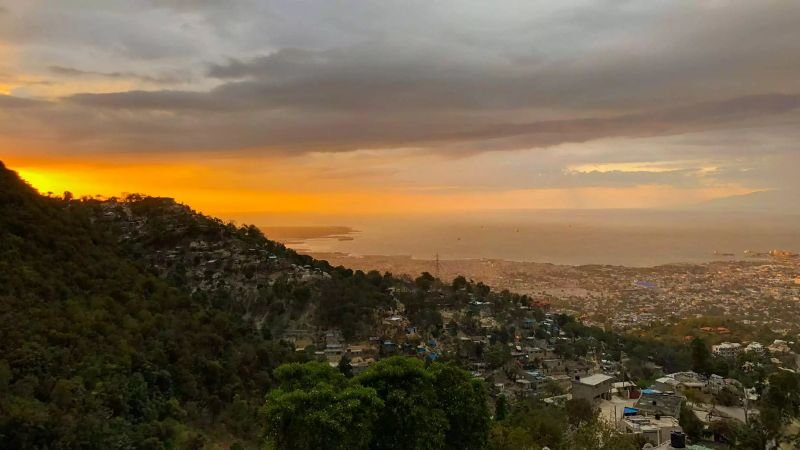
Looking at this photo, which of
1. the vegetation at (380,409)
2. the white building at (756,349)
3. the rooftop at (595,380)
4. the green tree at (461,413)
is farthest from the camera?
the white building at (756,349)

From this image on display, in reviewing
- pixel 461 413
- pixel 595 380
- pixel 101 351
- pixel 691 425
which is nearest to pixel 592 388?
pixel 595 380

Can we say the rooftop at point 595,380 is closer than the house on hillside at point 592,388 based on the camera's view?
No

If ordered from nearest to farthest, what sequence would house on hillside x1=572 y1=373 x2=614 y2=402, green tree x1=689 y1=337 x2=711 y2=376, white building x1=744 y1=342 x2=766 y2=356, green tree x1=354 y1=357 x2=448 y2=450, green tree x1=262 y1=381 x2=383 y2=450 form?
green tree x1=262 y1=381 x2=383 y2=450 → green tree x1=354 y1=357 x2=448 y2=450 → house on hillside x1=572 y1=373 x2=614 y2=402 → green tree x1=689 y1=337 x2=711 y2=376 → white building x1=744 y1=342 x2=766 y2=356

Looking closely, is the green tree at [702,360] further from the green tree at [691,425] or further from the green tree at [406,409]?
the green tree at [406,409]

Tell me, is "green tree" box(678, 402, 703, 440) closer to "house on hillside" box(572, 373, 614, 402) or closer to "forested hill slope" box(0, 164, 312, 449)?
"house on hillside" box(572, 373, 614, 402)

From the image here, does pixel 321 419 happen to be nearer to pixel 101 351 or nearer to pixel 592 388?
pixel 101 351

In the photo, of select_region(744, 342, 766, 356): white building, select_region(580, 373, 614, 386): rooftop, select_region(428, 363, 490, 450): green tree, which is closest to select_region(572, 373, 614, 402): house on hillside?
select_region(580, 373, 614, 386): rooftop

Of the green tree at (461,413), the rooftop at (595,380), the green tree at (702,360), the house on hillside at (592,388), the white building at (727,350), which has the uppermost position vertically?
the green tree at (461,413)

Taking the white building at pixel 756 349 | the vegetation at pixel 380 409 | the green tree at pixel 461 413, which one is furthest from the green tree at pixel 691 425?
the white building at pixel 756 349

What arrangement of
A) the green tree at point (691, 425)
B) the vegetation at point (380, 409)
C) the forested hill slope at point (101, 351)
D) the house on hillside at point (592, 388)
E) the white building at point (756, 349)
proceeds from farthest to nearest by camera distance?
the white building at point (756, 349) < the house on hillside at point (592, 388) < the green tree at point (691, 425) < the forested hill slope at point (101, 351) < the vegetation at point (380, 409)
